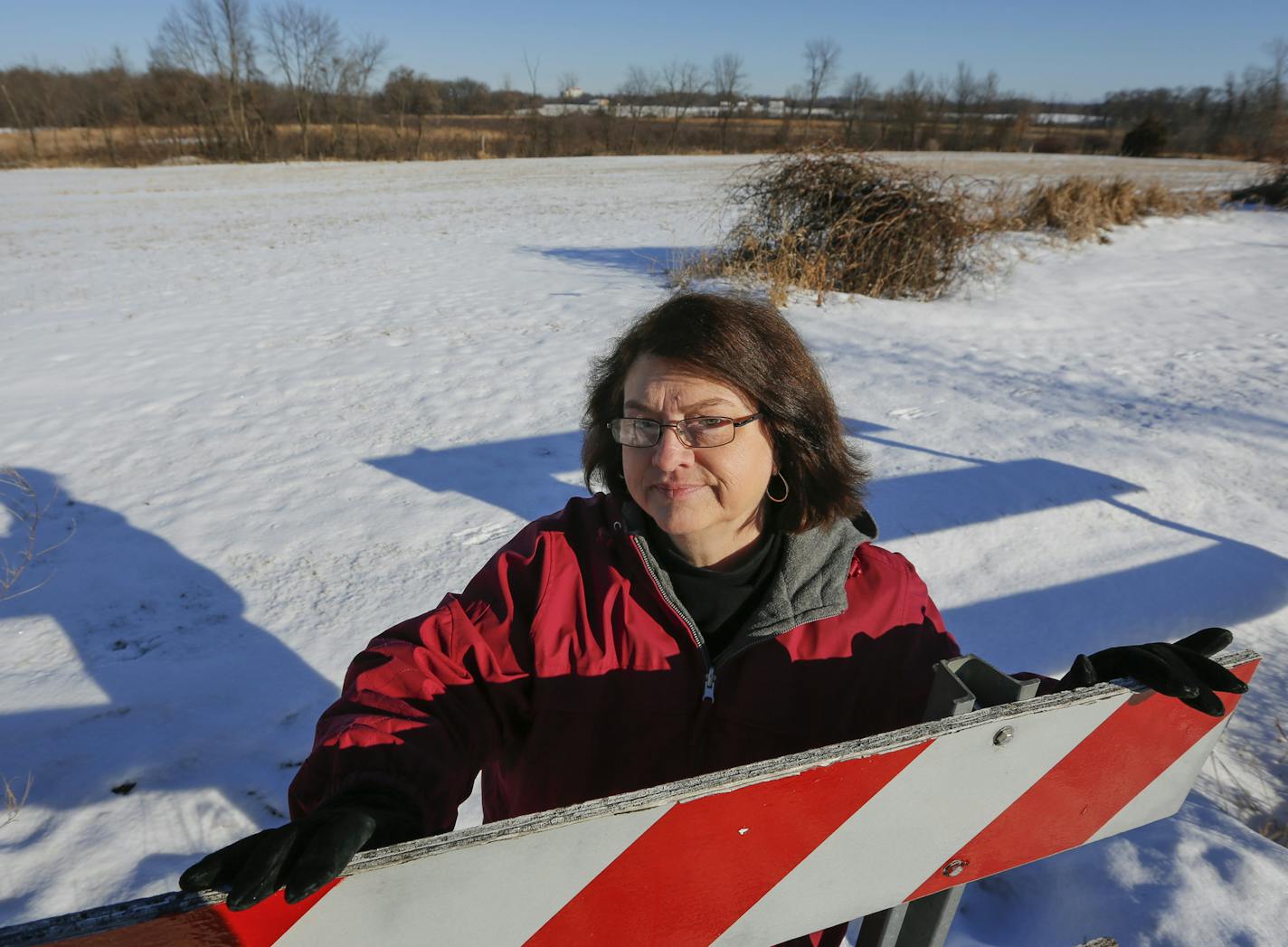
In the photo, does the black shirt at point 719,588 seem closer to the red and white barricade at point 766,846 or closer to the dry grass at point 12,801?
the red and white barricade at point 766,846

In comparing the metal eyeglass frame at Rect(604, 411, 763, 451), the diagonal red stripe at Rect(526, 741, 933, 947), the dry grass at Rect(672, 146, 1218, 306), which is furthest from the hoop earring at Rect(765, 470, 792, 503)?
the dry grass at Rect(672, 146, 1218, 306)

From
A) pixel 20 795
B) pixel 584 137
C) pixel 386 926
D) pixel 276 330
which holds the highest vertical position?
pixel 584 137

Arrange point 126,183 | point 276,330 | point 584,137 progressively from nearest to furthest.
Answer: point 276,330 → point 126,183 → point 584,137

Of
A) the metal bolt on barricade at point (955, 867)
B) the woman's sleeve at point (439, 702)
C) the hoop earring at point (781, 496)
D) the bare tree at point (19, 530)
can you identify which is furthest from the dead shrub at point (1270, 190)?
the bare tree at point (19, 530)

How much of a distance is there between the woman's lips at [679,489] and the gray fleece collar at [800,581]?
99 mm

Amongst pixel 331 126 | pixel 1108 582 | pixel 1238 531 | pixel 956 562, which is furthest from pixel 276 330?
pixel 331 126

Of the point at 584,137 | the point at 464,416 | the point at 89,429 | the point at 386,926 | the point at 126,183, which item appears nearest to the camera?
the point at 386,926

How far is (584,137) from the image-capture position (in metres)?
39.4

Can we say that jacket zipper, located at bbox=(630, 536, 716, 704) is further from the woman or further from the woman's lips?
the woman's lips

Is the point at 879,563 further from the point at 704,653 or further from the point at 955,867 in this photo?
the point at 955,867

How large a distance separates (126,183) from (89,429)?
775 inches

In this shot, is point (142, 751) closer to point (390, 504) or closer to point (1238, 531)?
point (390, 504)

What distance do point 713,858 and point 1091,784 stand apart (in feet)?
2.08

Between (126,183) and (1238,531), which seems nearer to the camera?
(1238,531)
